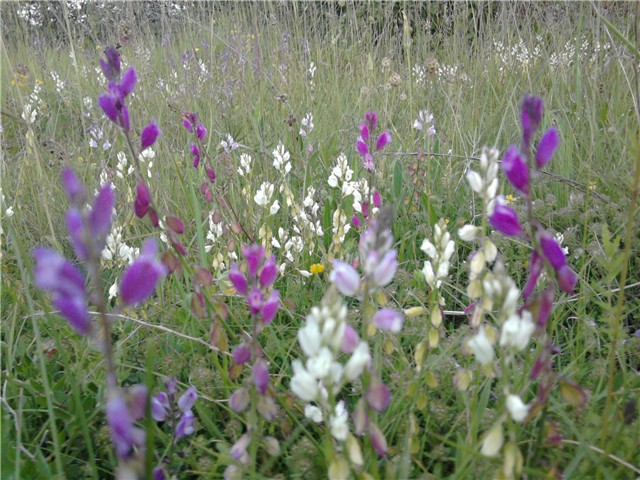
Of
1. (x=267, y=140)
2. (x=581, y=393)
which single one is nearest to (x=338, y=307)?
(x=581, y=393)

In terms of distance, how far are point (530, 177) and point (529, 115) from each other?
77mm

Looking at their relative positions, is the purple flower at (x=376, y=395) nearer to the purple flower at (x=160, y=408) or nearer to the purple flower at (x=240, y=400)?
the purple flower at (x=240, y=400)

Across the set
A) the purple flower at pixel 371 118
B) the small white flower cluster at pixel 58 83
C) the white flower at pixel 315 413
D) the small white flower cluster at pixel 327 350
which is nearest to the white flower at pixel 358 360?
the small white flower cluster at pixel 327 350

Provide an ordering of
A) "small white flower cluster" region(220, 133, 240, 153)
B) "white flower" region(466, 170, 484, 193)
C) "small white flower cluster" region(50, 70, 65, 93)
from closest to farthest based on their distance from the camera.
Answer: "white flower" region(466, 170, 484, 193) → "small white flower cluster" region(220, 133, 240, 153) → "small white flower cluster" region(50, 70, 65, 93)

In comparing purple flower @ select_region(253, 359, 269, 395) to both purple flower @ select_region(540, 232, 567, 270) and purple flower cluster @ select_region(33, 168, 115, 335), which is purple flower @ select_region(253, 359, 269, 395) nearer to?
purple flower cluster @ select_region(33, 168, 115, 335)

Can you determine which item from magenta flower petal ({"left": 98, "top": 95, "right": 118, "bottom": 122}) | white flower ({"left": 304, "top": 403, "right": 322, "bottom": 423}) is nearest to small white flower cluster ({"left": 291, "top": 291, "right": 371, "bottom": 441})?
white flower ({"left": 304, "top": 403, "right": 322, "bottom": 423})

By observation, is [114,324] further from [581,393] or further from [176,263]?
[581,393]

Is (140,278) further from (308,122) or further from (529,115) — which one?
(308,122)

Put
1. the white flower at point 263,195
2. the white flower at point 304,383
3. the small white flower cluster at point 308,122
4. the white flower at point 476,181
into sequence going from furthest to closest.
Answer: the small white flower cluster at point 308,122 < the white flower at point 263,195 < the white flower at point 476,181 < the white flower at point 304,383

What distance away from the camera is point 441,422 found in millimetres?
1077

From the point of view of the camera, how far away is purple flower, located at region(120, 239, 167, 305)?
579 mm

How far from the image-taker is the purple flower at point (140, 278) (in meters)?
0.58

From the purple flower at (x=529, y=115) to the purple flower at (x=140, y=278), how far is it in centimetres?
47

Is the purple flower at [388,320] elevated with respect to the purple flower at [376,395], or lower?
elevated
